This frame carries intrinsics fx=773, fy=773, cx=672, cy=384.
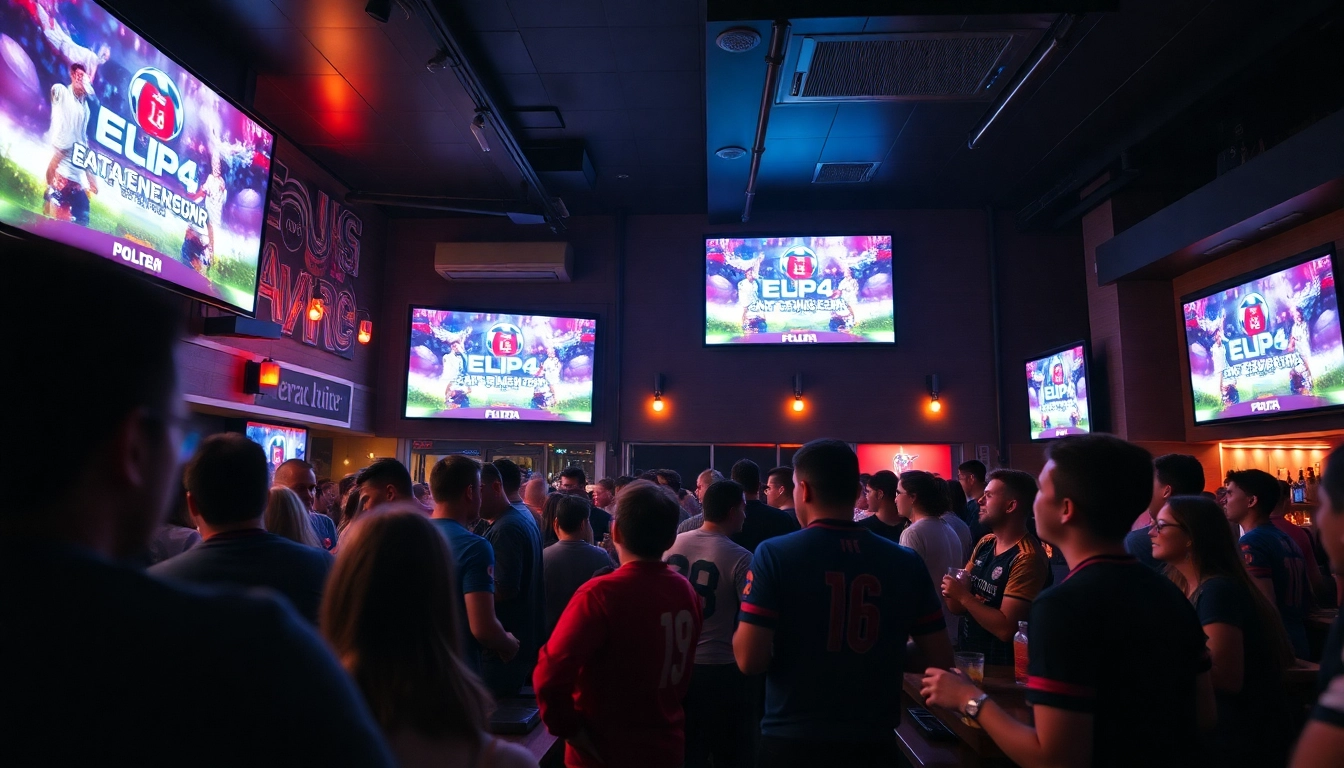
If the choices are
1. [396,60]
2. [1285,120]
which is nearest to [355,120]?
[396,60]

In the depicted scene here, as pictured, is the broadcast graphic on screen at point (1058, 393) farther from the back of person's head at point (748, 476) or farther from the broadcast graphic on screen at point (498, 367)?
the broadcast graphic on screen at point (498, 367)

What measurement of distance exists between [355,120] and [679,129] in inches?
123

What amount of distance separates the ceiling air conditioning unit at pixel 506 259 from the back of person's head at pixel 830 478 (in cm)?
763

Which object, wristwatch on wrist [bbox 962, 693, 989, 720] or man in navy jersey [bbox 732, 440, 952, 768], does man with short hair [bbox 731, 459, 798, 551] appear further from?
wristwatch on wrist [bbox 962, 693, 989, 720]

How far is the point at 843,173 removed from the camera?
8695 millimetres

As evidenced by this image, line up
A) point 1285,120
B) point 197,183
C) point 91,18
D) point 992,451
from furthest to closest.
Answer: point 992,451, point 1285,120, point 197,183, point 91,18

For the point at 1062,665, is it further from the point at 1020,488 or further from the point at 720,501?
the point at 720,501

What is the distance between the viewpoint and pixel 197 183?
5.31 m

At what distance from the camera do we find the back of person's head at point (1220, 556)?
232cm

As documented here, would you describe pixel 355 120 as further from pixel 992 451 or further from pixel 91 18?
pixel 992 451

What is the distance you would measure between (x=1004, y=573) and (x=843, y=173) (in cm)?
644

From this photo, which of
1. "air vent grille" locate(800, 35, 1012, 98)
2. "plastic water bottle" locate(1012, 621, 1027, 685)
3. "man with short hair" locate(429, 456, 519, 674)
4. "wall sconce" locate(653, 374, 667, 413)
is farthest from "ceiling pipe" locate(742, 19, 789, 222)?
"plastic water bottle" locate(1012, 621, 1027, 685)

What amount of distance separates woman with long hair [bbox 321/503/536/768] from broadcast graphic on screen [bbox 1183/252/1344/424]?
6.79 meters

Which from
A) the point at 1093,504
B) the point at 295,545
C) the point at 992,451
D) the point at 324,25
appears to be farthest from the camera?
the point at 992,451
